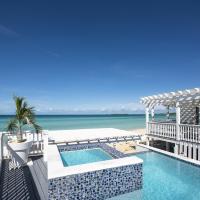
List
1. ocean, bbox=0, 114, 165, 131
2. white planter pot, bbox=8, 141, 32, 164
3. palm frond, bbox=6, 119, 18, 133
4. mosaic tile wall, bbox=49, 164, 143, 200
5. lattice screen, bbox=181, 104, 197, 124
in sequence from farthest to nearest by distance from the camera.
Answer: ocean, bbox=0, 114, 165, 131 < lattice screen, bbox=181, 104, 197, 124 < palm frond, bbox=6, 119, 18, 133 < white planter pot, bbox=8, 141, 32, 164 < mosaic tile wall, bbox=49, 164, 143, 200

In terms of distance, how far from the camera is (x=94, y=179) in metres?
4.18

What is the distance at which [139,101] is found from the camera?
11.0 meters

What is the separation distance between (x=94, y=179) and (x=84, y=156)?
3.88 metres

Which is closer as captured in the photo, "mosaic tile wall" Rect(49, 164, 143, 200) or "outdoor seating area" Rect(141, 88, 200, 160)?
"mosaic tile wall" Rect(49, 164, 143, 200)

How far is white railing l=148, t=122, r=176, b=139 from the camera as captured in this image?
8817 mm

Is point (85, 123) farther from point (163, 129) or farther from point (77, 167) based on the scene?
point (77, 167)

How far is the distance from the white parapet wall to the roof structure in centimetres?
440

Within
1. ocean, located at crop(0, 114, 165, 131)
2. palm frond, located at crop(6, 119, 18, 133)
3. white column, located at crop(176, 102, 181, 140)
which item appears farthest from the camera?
ocean, located at crop(0, 114, 165, 131)

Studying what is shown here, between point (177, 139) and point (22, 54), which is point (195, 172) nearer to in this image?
point (177, 139)

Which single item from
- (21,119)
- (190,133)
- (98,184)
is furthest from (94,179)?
(190,133)

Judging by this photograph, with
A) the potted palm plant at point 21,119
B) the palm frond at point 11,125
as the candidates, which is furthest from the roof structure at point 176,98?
the palm frond at point 11,125

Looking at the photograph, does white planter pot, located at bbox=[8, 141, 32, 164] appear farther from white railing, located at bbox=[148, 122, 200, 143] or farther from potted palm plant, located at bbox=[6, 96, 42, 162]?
white railing, located at bbox=[148, 122, 200, 143]

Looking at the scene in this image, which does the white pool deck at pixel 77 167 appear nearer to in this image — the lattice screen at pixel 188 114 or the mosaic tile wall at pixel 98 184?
the mosaic tile wall at pixel 98 184

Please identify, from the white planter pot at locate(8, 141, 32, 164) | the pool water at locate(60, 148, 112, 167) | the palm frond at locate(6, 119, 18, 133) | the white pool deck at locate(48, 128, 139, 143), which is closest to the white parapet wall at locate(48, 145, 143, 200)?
the white planter pot at locate(8, 141, 32, 164)
